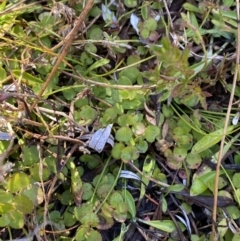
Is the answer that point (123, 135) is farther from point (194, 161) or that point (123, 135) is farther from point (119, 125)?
point (194, 161)

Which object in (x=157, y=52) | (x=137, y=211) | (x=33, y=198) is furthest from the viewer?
(x=137, y=211)

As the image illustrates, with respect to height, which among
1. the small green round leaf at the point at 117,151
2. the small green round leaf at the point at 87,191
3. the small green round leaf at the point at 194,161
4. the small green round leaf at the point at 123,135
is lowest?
the small green round leaf at the point at 194,161

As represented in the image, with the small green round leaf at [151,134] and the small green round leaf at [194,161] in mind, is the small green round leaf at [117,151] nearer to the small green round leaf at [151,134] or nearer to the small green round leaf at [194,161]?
the small green round leaf at [151,134]

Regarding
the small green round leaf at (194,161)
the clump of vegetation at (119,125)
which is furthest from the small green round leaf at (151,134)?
the small green round leaf at (194,161)

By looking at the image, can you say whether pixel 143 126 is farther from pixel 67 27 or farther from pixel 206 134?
pixel 67 27

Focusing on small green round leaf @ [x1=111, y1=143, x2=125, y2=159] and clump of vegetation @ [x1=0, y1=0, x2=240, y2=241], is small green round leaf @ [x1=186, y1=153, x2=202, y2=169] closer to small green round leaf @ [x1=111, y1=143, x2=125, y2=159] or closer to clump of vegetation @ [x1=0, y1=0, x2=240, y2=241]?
clump of vegetation @ [x1=0, y1=0, x2=240, y2=241]

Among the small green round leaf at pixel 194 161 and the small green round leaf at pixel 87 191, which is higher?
the small green round leaf at pixel 87 191

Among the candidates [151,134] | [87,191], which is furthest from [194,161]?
[87,191]

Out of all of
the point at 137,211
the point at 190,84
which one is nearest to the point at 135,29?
the point at 190,84
